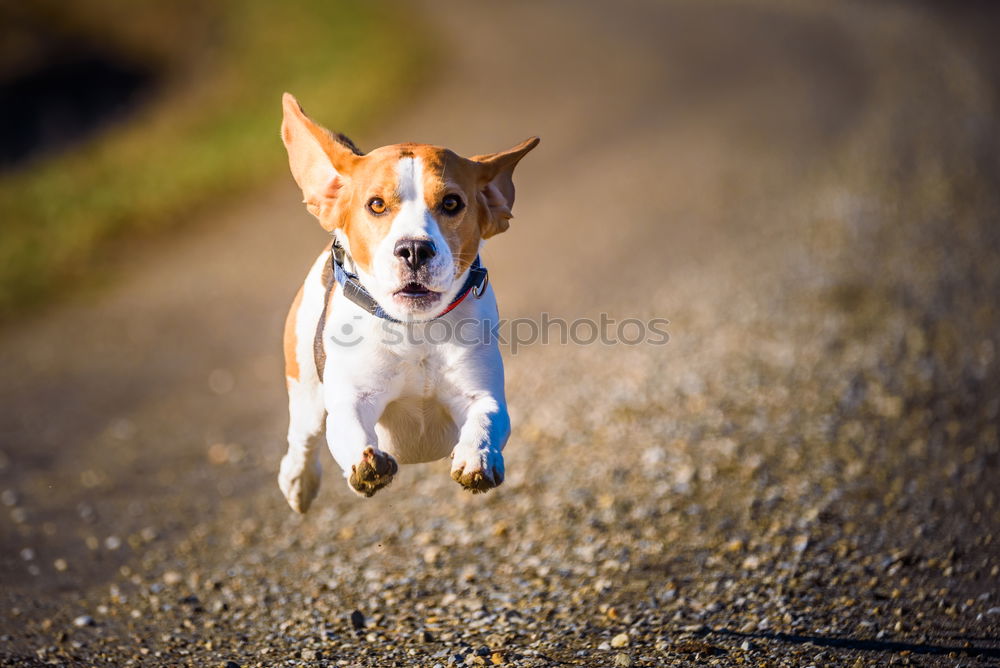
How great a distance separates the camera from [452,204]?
223 inches

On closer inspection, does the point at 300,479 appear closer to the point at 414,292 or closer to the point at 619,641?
the point at 414,292

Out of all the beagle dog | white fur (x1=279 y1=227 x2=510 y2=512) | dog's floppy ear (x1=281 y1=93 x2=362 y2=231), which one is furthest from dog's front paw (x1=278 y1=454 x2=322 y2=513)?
dog's floppy ear (x1=281 y1=93 x2=362 y2=231)

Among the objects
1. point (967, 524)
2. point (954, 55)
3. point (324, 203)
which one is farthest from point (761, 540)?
point (954, 55)

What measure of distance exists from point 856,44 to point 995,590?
2821 cm

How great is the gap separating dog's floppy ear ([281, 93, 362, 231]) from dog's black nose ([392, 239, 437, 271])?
663 mm

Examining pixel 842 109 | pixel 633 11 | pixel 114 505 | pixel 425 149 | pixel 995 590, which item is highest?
pixel 633 11

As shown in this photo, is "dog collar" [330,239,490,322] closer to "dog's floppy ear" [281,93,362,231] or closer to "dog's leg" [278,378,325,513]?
"dog's floppy ear" [281,93,362,231]

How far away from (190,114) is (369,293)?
973 inches

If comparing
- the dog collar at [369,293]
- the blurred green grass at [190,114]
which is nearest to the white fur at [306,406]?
the dog collar at [369,293]

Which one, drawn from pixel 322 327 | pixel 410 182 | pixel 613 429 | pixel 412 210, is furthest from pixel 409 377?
pixel 613 429

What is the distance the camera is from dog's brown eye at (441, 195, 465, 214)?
566 cm

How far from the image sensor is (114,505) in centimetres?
1366

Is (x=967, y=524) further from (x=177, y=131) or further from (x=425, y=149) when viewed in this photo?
(x=177, y=131)

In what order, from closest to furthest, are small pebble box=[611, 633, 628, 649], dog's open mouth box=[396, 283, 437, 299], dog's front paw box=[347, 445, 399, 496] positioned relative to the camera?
dog's front paw box=[347, 445, 399, 496]
dog's open mouth box=[396, 283, 437, 299]
small pebble box=[611, 633, 628, 649]
